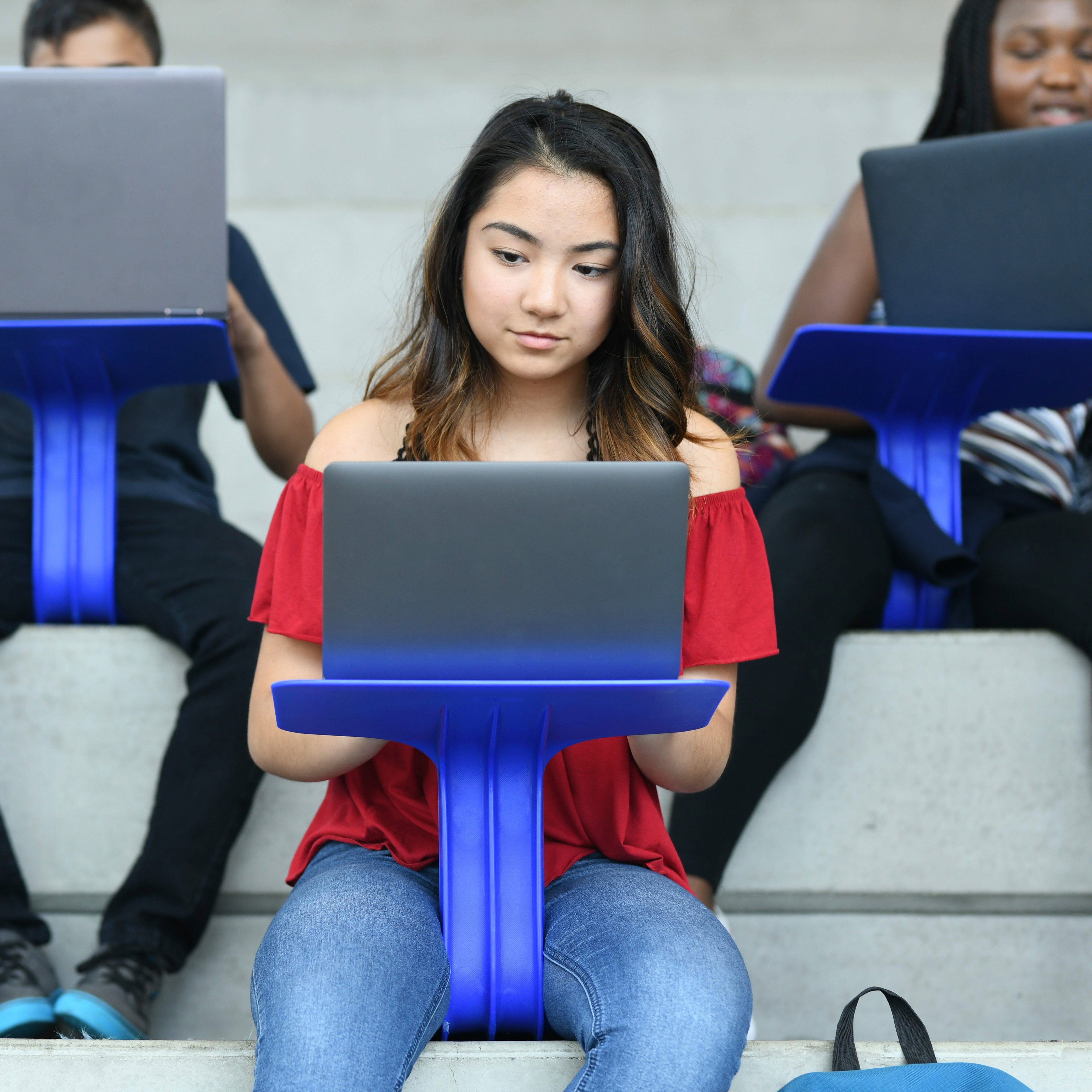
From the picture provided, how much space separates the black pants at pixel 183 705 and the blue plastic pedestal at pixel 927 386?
2.06ft

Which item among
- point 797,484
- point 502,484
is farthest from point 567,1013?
point 797,484

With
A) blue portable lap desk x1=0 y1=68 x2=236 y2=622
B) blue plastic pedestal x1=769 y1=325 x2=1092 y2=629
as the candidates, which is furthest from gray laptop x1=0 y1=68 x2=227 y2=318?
blue plastic pedestal x1=769 y1=325 x2=1092 y2=629

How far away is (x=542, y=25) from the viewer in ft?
8.83

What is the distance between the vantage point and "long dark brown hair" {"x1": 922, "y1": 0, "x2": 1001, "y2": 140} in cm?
172

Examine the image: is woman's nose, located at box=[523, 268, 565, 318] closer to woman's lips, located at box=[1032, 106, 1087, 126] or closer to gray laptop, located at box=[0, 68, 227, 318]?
gray laptop, located at box=[0, 68, 227, 318]

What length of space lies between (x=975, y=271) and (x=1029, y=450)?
0.32 m


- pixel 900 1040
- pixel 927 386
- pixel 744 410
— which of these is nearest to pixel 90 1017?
pixel 900 1040

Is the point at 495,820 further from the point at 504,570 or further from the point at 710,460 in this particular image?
the point at 710,460

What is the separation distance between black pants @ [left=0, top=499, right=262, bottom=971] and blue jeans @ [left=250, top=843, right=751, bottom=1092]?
1.02ft

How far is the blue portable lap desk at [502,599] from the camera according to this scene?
79 centimetres

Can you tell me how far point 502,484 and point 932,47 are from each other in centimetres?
231

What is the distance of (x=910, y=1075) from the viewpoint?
Result: 0.88 metres

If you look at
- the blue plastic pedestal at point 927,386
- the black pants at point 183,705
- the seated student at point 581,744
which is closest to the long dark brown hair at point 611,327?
the seated student at point 581,744

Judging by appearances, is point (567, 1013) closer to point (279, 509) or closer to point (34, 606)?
point (279, 509)
